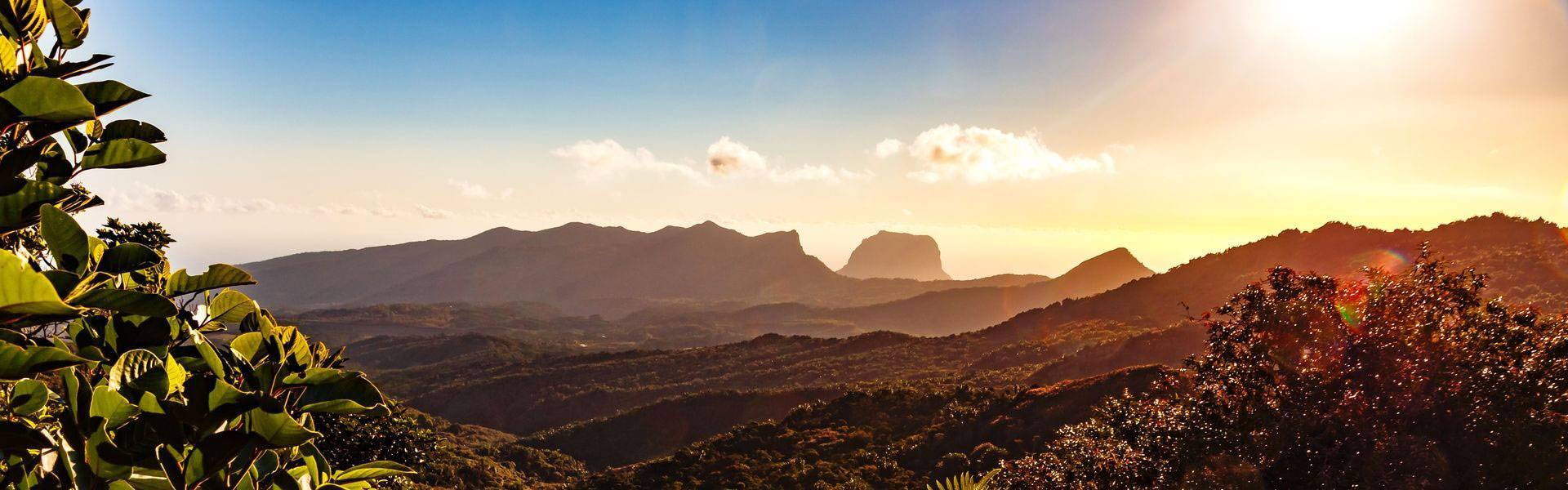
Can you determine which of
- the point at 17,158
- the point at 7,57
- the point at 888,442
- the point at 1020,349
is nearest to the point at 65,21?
the point at 7,57

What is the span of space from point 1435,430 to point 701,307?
175 m

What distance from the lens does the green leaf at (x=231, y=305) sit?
1.65 metres

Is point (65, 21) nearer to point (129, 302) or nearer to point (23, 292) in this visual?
point (129, 302)

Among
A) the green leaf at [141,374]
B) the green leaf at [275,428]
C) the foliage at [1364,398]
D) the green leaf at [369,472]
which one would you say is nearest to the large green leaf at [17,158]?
the green leaf at [141,374]

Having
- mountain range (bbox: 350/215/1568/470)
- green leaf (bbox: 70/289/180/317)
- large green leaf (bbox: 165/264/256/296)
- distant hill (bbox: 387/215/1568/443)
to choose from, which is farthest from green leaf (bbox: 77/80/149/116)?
distant hill (bbox: 387/215/1568/443)

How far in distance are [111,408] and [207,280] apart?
0.50 m

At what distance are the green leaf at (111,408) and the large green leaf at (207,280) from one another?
0.39m

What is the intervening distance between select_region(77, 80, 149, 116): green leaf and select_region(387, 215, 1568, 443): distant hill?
134 feet

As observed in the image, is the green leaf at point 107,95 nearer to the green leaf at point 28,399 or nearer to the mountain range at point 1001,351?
the green leaf at point 28,399

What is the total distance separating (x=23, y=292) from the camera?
942 millimetres

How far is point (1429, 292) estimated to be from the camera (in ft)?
24.7

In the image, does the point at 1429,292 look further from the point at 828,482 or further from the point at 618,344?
the point at 618,344

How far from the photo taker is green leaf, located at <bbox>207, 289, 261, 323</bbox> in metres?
1.65

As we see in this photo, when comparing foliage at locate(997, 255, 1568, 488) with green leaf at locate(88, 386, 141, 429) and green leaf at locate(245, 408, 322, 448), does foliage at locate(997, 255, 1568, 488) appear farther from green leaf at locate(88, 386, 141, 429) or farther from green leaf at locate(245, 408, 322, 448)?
green leaf at locate(88, 386, 141, 429)
